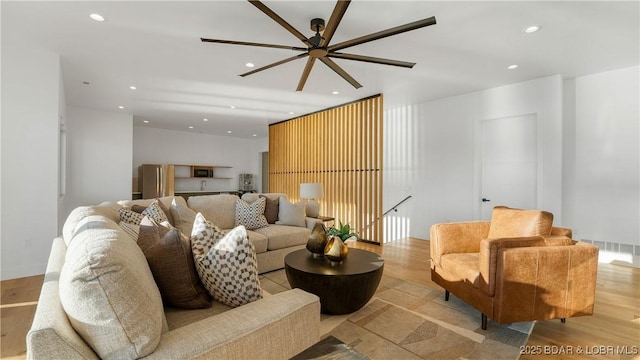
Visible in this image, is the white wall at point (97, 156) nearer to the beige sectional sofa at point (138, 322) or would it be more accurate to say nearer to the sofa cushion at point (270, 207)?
the sofa cushion at point (270, 207)

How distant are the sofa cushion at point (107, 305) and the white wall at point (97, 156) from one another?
6.56 m

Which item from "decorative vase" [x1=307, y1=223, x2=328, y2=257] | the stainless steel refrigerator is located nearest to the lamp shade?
"decorative vase" [x1=307, y1=223, x2=328, y2=257]

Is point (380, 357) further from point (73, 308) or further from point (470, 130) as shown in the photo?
point (470, 130)

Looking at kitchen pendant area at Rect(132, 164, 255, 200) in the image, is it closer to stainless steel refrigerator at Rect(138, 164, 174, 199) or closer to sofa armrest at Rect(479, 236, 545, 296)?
stainless steel refrigerator at Rect(138, 164, 174, 199)

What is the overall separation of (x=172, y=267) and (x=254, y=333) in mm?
564

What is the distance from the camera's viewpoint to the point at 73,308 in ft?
2.73

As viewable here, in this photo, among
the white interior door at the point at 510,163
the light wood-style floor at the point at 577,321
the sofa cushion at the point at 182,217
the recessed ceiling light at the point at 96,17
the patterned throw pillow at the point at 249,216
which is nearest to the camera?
the light wood-style floor at the point at 577,321

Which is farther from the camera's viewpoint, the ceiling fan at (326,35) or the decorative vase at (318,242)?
the decorative vase at (318,242)

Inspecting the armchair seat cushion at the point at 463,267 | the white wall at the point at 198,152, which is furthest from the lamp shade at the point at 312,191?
the white wall at the point at 198,152

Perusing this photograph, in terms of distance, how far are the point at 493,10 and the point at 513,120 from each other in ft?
8.76

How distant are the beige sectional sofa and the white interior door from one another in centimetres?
457

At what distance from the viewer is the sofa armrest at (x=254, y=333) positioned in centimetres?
98

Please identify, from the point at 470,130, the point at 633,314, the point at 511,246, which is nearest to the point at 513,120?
the point at 470,130

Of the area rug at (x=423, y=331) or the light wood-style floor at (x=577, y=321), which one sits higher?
the area rug at (x=423, y=331)
